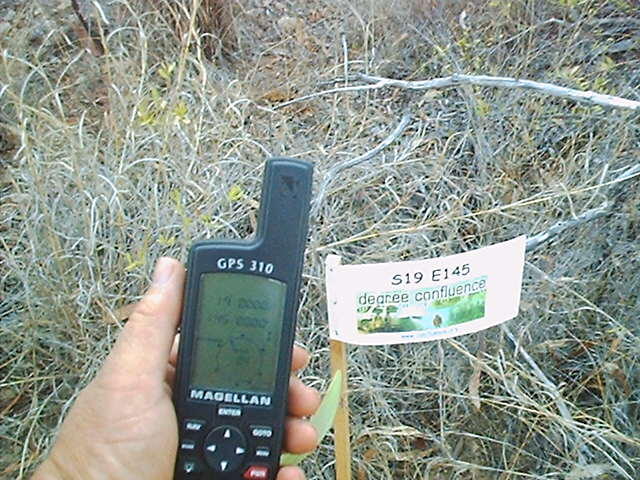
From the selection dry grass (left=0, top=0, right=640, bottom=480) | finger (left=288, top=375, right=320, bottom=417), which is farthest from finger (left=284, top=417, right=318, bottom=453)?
dry grass (left=0, top=0, right=640, bottom=480)

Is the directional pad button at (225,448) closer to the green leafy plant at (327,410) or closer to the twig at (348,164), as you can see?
the green leafy plant at (327,410)

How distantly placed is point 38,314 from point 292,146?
681 mm

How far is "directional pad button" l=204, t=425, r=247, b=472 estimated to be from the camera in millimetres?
947

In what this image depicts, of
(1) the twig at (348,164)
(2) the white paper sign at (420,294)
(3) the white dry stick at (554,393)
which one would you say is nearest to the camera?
(2) the white paper sign at (420,294)

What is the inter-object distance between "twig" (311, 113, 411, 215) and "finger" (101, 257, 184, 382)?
62 cm

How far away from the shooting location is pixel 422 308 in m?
1.09

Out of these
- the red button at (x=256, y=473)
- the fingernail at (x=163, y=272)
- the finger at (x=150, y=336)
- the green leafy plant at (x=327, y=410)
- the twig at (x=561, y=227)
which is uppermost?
the twig at (x=561, y=227)

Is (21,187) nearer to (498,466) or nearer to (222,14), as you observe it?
(222,14)

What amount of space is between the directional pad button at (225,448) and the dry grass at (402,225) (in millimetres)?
443

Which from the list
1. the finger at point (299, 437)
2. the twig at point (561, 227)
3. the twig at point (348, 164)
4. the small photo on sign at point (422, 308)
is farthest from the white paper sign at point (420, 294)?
the twig at point (348, 164)

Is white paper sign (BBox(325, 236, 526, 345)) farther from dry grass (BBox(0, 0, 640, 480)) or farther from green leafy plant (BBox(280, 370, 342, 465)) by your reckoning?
dry grass (BBox(0, 0, 640, 480))

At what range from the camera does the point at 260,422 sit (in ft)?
3.16

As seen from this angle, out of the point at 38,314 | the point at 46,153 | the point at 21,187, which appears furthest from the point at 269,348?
the point at 21,187

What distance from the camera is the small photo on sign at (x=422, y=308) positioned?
3.54ft
